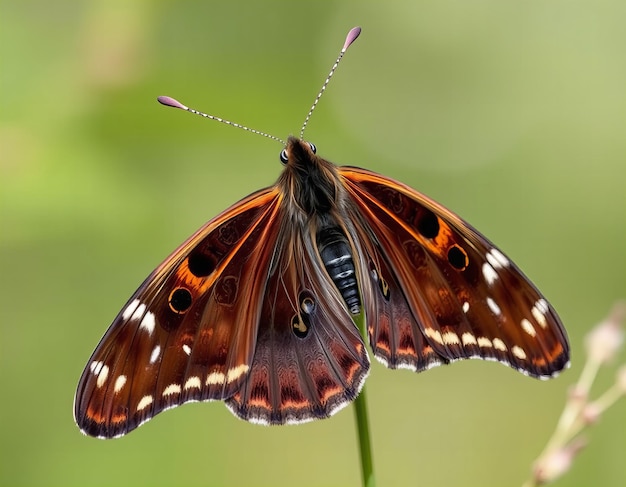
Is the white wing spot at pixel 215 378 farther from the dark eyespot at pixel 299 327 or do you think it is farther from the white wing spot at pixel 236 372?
the dark eyespot at pixel 299 327

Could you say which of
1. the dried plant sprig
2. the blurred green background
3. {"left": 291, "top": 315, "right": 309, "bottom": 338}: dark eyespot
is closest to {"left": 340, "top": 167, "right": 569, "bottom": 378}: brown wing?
{"left": 291, "top": 315, "right": 309, "bottom": 338}: dark eyespot

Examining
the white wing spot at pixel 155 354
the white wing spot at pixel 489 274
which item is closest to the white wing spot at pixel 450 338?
the white wing spot at pixel 489 274

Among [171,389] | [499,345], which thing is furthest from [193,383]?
[499,345]

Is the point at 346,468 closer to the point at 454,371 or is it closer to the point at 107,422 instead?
the point at 454,371

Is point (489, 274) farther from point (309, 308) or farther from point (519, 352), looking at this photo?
point (309, 308)

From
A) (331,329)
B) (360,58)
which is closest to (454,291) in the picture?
(331,329)

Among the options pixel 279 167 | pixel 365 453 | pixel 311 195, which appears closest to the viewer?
pixel 365 453

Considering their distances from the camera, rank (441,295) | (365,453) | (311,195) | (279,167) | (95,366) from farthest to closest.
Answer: (279,167) < (311,195) < (441,295) < (95,366) < (365,453)

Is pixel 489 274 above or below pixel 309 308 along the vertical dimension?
above
